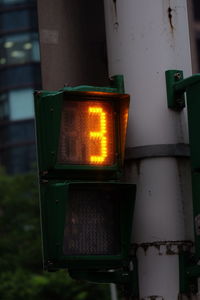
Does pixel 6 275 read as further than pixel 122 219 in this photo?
Yes

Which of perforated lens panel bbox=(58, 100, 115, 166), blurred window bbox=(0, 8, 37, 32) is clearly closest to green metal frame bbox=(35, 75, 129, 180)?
perforated lens panel bbox=(58, 100, 115, 166)

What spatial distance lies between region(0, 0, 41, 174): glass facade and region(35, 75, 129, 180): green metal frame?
65.6 meters

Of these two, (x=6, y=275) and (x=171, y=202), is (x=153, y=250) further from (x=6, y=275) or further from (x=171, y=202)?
(x=6, y=275)

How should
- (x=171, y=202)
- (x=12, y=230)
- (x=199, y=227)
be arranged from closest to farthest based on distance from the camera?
(x=199, y=227) → (x=171, y=202) → (x=12, y=230)

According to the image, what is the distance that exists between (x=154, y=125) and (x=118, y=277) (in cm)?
67

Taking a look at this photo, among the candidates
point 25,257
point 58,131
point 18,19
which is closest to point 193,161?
point 58,131

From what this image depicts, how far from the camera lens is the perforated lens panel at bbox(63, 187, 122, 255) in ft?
14.0

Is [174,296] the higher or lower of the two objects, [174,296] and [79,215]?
the lower

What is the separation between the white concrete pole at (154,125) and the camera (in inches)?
177

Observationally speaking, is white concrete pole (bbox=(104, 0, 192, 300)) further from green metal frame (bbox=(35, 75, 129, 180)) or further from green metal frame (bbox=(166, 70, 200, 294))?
green metal frame (bbox=(35, 75, 129, 180))

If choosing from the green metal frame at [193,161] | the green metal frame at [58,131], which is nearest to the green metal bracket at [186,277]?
the green metal frame at [193,161]

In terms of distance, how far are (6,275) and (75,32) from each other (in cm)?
3255

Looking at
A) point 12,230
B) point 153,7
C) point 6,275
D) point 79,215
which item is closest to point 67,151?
point 79,215

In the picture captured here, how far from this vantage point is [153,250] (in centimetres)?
451
